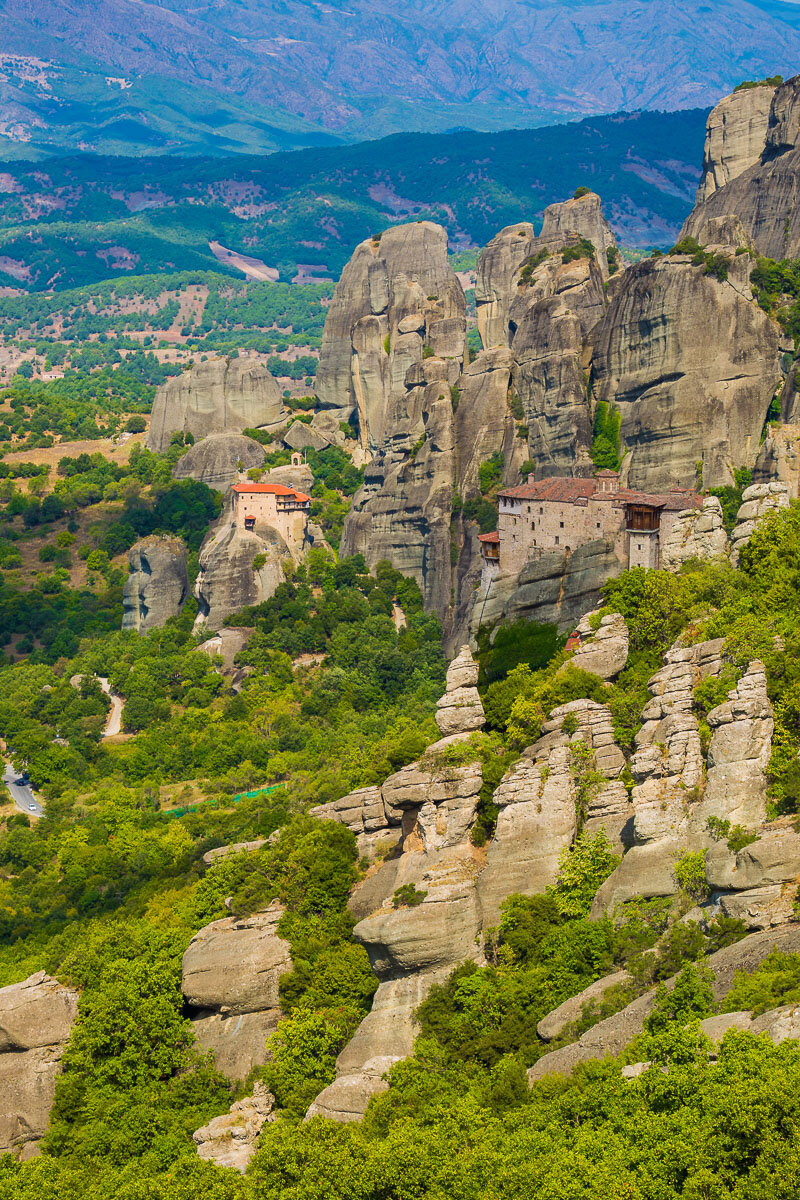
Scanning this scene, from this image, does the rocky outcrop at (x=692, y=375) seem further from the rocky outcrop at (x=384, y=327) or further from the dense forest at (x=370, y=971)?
the rocky outcrop at (x=384, y=327)

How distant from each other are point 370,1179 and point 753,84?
78707mm

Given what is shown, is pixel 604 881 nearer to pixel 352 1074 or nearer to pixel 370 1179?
pixel 352 1074

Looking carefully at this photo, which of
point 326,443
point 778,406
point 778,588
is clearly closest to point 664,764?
point 778,588

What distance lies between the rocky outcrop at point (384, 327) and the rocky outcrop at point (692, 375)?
27.2 metres

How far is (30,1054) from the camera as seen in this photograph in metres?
46.6

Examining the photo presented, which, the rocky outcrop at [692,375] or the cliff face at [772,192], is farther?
the cliff face at [772,192]

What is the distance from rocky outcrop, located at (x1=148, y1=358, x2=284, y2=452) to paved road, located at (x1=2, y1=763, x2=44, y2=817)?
47034mm

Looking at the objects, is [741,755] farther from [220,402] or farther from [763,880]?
[220,402]

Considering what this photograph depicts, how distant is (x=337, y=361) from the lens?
12650 centimetres

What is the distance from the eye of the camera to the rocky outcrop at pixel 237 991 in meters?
44.4

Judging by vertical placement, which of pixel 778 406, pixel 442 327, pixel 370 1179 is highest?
pixel 442 327

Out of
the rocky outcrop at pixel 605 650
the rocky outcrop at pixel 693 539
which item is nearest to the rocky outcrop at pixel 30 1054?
the rocky outcrop at pixel 605 650

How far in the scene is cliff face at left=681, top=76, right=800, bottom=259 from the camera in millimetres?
84938

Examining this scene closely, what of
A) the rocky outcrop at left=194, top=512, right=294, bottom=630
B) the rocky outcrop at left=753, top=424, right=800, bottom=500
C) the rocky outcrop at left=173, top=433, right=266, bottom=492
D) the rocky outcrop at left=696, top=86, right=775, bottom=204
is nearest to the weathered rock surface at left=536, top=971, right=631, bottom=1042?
the rocky outcrop at left=753, top=424, right=800, bottom=500
